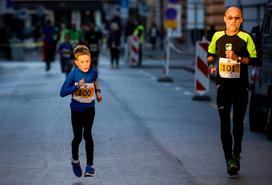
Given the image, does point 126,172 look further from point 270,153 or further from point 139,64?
point 139,64

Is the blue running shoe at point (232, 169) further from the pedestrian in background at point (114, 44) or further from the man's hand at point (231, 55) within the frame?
the pedestrian in background at point (114, 44)

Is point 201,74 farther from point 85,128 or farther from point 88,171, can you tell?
point 88,171

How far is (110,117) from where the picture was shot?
57.3 feet

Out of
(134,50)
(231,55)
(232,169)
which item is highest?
(231,55)

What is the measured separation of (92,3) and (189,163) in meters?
98.8

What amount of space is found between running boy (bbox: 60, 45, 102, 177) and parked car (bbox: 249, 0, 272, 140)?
4.04m

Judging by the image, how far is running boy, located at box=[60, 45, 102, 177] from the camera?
10180 millimetres

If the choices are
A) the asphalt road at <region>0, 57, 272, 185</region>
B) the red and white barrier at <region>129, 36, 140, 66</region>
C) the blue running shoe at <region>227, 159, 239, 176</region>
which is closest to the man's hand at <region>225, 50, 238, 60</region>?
the blue running shoe at <region>227, 159, 239, 176</region>

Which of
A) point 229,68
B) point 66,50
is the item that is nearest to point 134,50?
point 66,50

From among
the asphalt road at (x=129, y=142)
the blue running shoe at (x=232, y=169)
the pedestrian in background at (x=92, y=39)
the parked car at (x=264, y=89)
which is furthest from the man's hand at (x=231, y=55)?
the pedestrian in background at (x=92, y=39)

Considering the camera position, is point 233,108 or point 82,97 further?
point 233,108

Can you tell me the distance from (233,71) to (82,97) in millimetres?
1548

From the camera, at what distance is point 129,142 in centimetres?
1362

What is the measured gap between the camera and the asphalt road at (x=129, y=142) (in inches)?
411
